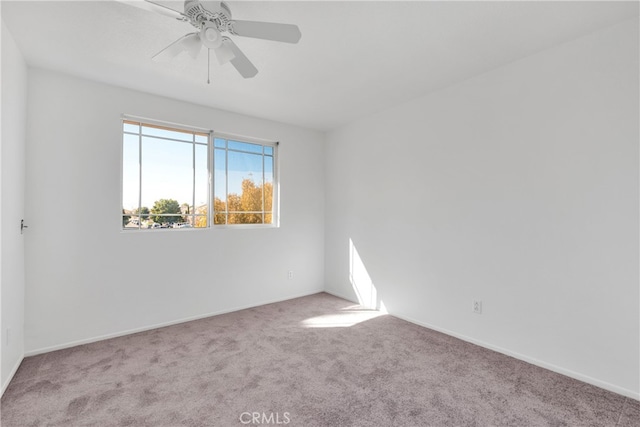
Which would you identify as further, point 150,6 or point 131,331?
point 131,331

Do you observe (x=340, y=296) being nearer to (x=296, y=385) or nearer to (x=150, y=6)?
(x=296, y=385)

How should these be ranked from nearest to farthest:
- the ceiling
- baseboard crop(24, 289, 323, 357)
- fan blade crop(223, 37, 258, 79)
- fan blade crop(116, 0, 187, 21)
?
fan blade crop(116, 0, 187, 21) < fan blade crop(223, 37, 258, 79) < the ceiling < baseboard crop(24, 289, 323, 357)

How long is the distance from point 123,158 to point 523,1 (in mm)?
3513

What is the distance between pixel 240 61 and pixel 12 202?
2000mm

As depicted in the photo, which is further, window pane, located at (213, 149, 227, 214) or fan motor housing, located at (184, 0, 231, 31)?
window pane, located at (213, 149, 227, 214)

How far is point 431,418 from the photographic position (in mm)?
1847

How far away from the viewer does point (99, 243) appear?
293cm

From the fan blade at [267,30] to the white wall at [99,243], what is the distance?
80.4 inches

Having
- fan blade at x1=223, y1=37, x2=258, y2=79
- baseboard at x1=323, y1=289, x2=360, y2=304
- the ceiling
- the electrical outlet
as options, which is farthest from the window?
the electrical outlet

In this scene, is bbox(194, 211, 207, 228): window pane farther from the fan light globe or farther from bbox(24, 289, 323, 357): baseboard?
the fan light globe

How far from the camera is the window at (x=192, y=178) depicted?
3.21 metres

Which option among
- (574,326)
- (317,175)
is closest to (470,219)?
(574,326)

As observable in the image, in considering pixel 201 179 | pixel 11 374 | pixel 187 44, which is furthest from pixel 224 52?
pixel 11 374

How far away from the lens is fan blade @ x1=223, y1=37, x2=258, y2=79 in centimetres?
179
